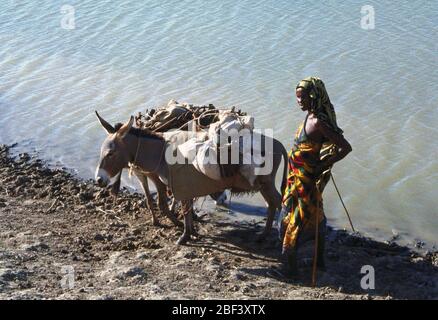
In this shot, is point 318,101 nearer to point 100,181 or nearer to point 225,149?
point 225,149

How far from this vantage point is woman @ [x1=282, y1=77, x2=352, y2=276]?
535cm

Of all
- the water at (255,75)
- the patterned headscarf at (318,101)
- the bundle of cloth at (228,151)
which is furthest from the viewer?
the water at (255,75)

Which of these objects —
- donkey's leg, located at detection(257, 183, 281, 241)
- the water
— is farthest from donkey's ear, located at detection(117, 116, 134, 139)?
the water

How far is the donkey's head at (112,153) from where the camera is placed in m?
6.60

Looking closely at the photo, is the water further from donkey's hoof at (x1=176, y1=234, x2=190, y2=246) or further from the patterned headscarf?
the patterned headscarf

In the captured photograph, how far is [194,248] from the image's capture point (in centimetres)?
683

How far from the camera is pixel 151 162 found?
6.81m

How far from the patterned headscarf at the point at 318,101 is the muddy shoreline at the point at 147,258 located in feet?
4.97

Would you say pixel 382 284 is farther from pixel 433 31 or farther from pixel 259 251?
pixel 433 31

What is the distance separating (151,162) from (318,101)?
2208 millimetres

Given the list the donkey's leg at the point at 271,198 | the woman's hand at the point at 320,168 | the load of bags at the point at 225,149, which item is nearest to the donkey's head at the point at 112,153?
the load of bags at the point at 225,149

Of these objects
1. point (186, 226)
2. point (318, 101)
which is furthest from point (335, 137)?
point (186, 226)

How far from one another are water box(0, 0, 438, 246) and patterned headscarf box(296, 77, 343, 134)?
249 cm

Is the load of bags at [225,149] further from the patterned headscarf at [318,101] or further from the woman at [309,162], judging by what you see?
the patterned headscarf at [318,101]
